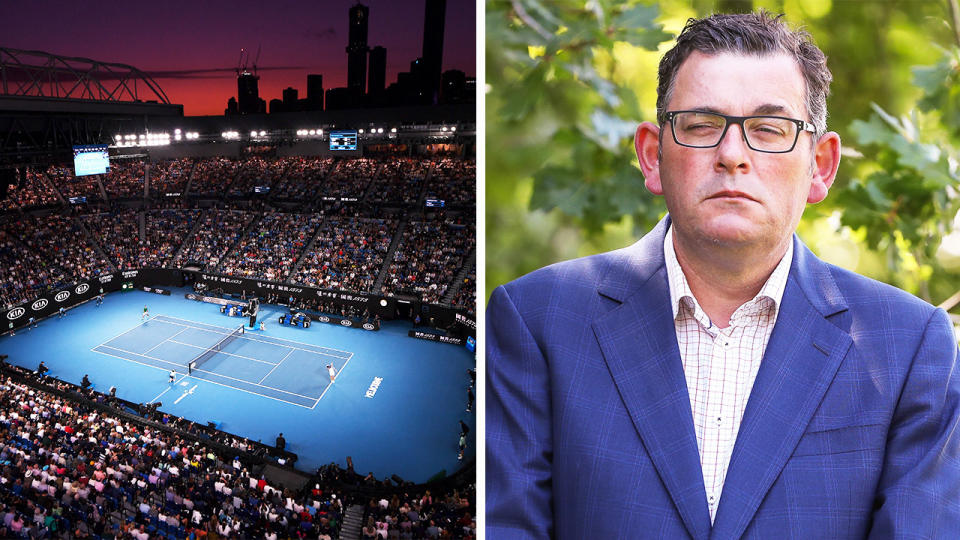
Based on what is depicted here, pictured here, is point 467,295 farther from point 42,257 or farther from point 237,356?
point 42,257

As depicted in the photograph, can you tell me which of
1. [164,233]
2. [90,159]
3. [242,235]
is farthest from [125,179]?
[242,235]

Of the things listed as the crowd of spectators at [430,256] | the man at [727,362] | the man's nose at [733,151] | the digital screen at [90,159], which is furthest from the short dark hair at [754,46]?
the digital screen at [90,159]

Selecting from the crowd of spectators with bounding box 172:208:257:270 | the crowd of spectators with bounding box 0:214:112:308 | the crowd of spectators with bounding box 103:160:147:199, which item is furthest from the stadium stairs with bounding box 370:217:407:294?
the crowd of spectators with bounding box 103:160:147:199

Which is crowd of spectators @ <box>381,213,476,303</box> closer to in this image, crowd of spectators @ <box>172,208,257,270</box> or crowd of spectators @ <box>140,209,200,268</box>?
crowd of spectators @ <box>172,208,257,270</box>

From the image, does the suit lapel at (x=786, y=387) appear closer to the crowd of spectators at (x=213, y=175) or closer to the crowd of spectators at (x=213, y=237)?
the crowd of spectators at (x=213, y=237)

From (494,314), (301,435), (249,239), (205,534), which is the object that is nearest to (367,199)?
(249,239)

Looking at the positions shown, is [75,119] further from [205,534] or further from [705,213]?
[705,213]
